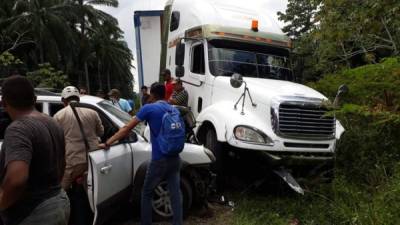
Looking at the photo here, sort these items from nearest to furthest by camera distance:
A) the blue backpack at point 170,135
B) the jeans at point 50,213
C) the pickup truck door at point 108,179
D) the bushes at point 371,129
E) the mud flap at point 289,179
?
the jeans at point 50,213, the pickup truck door at point 108,179, the blue backpack at point 170,135, the mud flap at point 289,179, the bushes at point 371,129

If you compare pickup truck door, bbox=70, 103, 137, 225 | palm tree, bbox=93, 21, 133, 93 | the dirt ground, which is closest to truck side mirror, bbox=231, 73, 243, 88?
the dirt ground

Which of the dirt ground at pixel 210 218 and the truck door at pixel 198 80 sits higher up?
the truck door at pixel 198 80

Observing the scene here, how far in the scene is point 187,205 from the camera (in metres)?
5.95

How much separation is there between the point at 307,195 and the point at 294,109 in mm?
1241

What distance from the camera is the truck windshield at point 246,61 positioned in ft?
25.8

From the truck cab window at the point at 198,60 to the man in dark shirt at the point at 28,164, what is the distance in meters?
5.41

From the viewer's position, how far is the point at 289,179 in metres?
6.45

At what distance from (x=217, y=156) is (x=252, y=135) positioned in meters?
0.65

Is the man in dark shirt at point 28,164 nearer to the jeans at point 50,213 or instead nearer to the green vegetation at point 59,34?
the jeans at point 50,213

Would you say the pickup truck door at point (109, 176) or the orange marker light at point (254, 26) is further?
the orange marker light at point (254, 26)

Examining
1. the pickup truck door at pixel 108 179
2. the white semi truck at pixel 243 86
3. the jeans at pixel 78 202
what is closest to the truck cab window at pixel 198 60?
the white semi truck at pixel 243 86

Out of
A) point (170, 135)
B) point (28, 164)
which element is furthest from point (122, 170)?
point (28, 164)

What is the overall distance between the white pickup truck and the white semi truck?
0.77 metres

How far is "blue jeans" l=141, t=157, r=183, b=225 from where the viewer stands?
16.4ft
